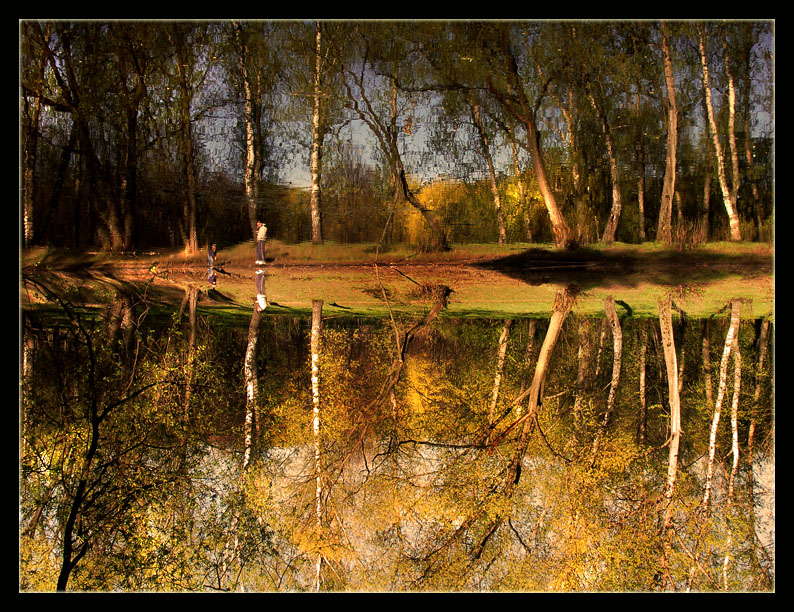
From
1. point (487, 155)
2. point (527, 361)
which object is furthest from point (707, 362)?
point (487, 155)

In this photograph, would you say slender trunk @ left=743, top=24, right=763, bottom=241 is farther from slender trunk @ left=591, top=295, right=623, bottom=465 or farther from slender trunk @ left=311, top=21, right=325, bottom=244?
slender trunk @ left=311, top=21, right=325, bottom=244

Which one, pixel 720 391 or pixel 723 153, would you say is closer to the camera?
pixel 720 391

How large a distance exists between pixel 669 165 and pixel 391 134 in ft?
8.93

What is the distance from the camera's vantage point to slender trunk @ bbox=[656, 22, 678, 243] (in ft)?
19.7

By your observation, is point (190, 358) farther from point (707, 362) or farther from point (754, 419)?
point (754, 419)

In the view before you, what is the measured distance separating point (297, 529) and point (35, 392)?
7.85ft

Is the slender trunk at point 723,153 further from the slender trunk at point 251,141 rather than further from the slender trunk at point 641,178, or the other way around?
the slender trunk at point 251,141

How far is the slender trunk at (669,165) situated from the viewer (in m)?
6.01

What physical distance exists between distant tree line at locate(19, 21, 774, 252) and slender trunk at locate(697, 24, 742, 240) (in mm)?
15

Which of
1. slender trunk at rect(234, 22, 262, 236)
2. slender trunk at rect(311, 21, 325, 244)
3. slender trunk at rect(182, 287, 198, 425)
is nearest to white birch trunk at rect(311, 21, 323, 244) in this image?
slender trunk at rect(311, 21, 325, 244)

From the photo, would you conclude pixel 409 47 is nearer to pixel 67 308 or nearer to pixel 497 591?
pixel 67 308

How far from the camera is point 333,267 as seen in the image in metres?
6.54

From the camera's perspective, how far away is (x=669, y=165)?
6.16 m

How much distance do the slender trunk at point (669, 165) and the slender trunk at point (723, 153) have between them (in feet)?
0.93
